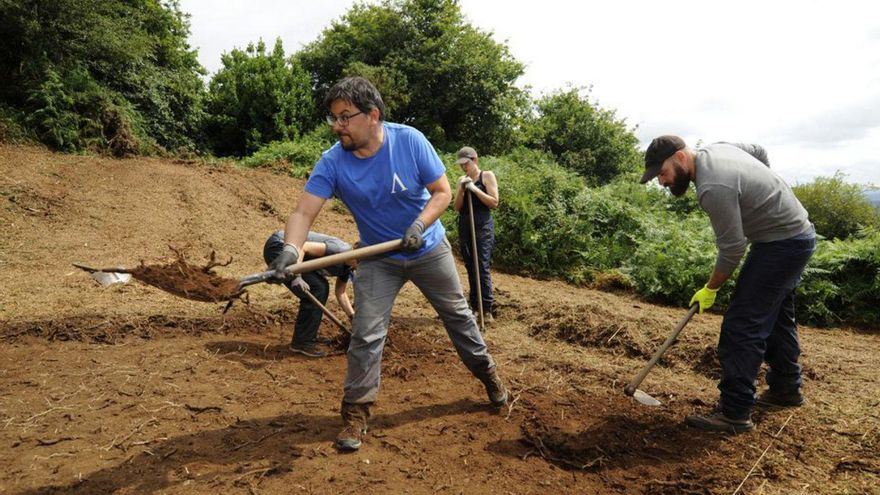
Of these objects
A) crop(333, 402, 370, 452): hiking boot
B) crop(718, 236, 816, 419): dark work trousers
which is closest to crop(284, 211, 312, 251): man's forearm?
crop(333, 402, 370, 452): hiking boot

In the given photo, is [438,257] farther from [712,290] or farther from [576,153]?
[576,153]

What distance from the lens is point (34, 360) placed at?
4.68m

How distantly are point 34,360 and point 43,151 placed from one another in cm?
1064

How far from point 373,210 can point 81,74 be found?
1464 cm

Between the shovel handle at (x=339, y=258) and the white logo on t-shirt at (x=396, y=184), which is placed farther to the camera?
the white logo on t-shirt at (x=396, y=184)

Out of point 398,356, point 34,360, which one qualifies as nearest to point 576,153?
point 398,356

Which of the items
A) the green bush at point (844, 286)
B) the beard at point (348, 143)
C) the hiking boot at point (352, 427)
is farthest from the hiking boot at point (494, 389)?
the green bush at point (844, 286)

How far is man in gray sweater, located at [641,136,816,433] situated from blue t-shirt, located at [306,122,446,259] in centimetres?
149

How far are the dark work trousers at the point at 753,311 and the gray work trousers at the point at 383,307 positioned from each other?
1.65 m

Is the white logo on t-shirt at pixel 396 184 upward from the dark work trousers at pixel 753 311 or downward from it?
upward

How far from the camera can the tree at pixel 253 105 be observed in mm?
20422

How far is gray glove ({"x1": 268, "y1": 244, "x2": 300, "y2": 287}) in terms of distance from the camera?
312cm

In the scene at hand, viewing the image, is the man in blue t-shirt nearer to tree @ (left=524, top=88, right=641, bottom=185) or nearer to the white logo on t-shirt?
the white logo on t-shirt

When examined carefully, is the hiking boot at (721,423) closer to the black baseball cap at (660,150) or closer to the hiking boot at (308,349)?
the black baseball cap at (660,150)
